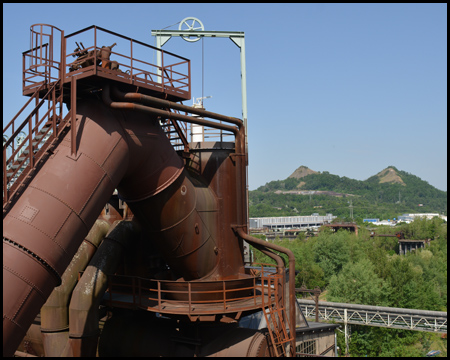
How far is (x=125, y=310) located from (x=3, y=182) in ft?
24.5

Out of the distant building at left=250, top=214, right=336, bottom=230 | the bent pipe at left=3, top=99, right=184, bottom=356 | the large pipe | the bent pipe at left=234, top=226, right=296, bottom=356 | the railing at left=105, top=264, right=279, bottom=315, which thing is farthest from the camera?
the distant building at left=250, top=214, right=336, bottom=230

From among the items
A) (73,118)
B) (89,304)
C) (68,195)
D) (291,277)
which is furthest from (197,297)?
(73,118)

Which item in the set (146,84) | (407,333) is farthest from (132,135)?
(407,333)

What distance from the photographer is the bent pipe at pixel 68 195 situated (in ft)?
30.4

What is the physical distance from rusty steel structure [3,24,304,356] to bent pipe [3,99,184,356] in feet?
0.10

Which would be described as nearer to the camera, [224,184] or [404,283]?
[224,184]

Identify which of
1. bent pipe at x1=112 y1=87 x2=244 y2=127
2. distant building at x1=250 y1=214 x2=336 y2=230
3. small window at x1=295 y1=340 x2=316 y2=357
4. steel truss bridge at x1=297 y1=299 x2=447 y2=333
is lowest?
steel truss bridge at x1=297 y1=299 x2=447 y2=333

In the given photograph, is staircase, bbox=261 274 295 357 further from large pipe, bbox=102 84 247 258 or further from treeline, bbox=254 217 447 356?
treeline, bbox=254 217 447 356

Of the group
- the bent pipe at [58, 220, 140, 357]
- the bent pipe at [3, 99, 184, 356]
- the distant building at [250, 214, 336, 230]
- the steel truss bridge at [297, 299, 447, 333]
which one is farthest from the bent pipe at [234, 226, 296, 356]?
the distant building at [250, 214, 336, 230]

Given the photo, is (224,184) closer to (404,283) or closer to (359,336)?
(359,336)

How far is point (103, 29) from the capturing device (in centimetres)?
1195

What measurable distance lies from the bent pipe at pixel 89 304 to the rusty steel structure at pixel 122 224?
34 mm

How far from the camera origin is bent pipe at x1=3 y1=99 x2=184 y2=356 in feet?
30.4

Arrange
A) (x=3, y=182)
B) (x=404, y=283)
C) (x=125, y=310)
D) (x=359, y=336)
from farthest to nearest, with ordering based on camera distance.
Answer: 1. (x=404, y=283)
2. (x=359, y=336)
3. (x=125, y=310)
4. (x=3, y=182)
